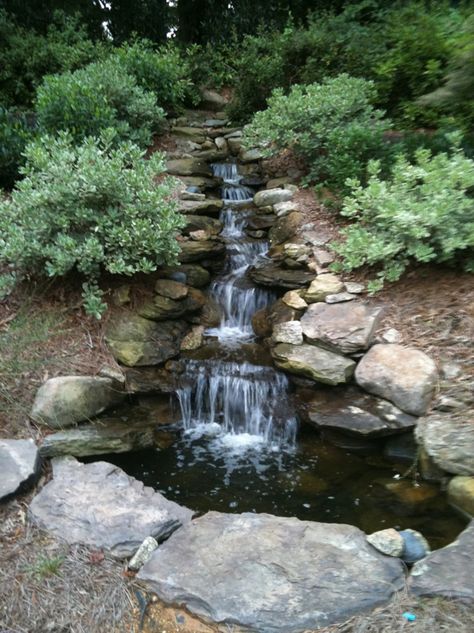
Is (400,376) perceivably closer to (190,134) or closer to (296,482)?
(296,482)

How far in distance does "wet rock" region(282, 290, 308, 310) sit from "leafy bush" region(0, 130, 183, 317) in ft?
3.62

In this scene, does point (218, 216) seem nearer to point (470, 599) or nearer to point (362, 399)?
point (362, 399)

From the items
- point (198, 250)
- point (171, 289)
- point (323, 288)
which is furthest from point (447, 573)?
point (198, 250)

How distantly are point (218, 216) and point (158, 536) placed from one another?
4261 mm

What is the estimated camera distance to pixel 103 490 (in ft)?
9.32

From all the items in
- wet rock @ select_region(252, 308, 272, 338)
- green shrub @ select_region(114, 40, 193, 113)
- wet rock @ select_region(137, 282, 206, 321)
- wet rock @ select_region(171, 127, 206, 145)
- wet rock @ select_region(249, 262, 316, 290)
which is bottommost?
wet rock @ select_region(252, 308, 272, 338)

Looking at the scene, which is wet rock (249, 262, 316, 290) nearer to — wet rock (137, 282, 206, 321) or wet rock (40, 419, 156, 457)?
wet rock (137, 282, 206, 321)

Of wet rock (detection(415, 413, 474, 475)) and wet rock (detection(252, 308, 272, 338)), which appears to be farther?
wet rock (detection(252, 308, 272, 338))

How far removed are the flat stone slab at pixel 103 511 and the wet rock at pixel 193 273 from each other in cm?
234

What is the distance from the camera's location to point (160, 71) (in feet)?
24.6

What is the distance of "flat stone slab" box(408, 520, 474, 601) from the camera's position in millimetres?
Answer: 2139

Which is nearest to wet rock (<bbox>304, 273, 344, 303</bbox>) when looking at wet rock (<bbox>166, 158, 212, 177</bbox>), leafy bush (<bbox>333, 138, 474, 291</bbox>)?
leafy bush (<bbox>333, 138, 474, 291</bbox>)

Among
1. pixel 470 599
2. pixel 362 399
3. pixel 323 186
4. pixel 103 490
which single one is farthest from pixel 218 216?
pixel 470 599

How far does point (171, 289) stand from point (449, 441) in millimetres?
2650
